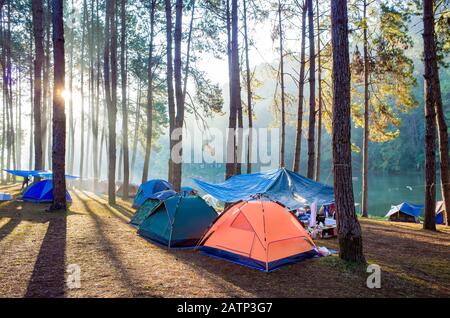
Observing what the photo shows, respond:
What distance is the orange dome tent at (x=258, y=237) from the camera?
6.36 metres

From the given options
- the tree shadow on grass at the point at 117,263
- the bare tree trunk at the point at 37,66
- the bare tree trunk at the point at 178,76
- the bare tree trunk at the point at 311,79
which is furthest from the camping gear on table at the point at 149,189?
the bare tree trunk at the point at 311,79

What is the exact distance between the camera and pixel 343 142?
6414 mm

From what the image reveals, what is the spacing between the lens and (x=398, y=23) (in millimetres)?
12703

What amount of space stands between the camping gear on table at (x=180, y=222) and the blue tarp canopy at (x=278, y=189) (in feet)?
3.64

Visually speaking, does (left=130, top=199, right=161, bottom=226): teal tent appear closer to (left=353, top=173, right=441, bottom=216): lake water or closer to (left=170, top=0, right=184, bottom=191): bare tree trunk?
(left=170, top=0, right=184, bottom=191): bare tree trunk

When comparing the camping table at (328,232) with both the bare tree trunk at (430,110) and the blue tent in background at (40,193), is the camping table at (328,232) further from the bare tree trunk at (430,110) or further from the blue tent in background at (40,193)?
the blue tent in background at (40,193)

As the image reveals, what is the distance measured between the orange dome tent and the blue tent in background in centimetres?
911

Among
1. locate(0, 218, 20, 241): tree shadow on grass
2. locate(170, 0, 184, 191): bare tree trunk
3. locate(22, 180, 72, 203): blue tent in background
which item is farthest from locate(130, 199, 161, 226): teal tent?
locate(22, 180, 72, 203): blue tent in background

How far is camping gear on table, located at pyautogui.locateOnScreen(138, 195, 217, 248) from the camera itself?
26.0 ft

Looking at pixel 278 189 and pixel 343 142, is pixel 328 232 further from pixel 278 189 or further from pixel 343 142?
pixel 343 142

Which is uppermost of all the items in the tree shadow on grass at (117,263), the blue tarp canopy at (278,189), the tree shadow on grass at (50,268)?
the blue tarp canopy at (278,189)

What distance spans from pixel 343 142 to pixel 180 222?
4138 millimetres

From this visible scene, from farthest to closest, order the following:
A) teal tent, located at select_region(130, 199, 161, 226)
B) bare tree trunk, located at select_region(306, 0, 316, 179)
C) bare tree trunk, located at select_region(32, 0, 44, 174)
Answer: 1. bare tree trunk, located at select_region(306, 0, 316, 179)
2. bare tree trunk, located at select_region(32, 0, 44, 174)
3. teal tent, located at select_region(130, 199, 161, 226)
